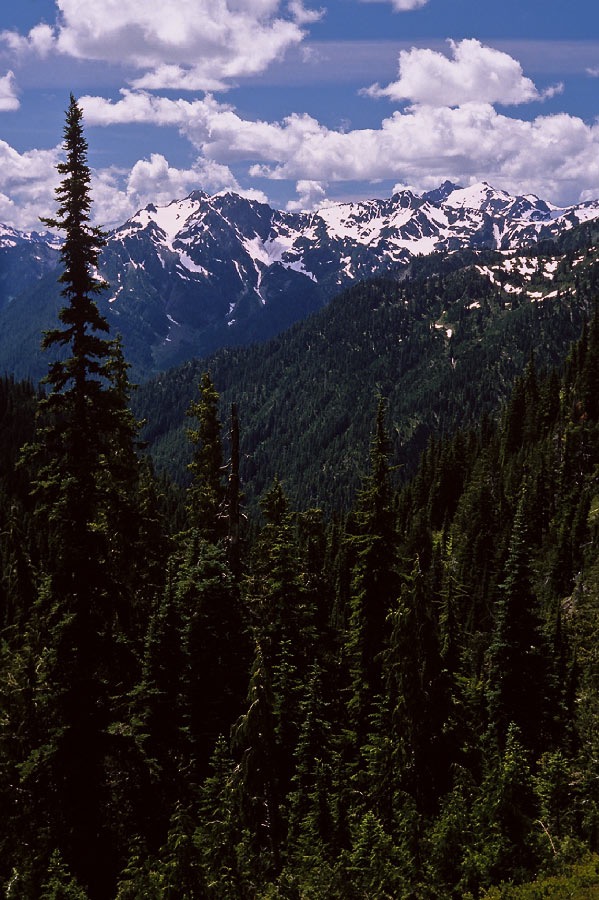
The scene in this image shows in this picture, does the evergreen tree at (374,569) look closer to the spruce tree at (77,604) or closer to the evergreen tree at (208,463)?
the evergreen tree at (208,463)

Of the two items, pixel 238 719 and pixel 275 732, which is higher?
pixel 238 719

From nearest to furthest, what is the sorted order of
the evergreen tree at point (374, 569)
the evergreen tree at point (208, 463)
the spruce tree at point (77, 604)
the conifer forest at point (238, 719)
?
the conifer forest at point (238, 719) → the spruce tree at point (77, 604) → the evergreen tree at point (374, 569) → the evergreen tree at point (208, 463)

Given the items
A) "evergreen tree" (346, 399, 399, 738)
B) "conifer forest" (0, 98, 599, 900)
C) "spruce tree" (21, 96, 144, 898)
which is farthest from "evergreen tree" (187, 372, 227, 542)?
"spruce tree" (21, 96, 144, 898)

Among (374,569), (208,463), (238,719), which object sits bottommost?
(238,719)

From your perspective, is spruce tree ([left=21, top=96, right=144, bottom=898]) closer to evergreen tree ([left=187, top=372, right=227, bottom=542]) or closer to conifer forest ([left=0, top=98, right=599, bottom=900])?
conifer forest ([left=0, top=98, right=599, bottom=900])

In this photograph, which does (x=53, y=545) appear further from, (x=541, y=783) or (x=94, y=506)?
(x=541, y=783)

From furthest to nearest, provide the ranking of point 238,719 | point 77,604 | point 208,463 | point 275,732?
point 208,463, point 275,732, point 238,719, point 77,604

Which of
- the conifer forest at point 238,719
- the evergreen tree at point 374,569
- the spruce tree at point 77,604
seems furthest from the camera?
the evergreen tree at point 374,569

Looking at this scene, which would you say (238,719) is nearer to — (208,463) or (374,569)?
(374,569)

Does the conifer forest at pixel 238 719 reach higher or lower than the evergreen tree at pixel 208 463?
lower

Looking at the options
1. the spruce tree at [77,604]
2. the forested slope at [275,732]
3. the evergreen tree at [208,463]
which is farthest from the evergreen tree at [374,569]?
the spruce tree at [77,604]

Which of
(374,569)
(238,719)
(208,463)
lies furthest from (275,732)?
(208,463)

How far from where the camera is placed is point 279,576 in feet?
91.8

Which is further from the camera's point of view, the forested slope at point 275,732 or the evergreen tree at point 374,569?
the evergreen tree at point 374,569
